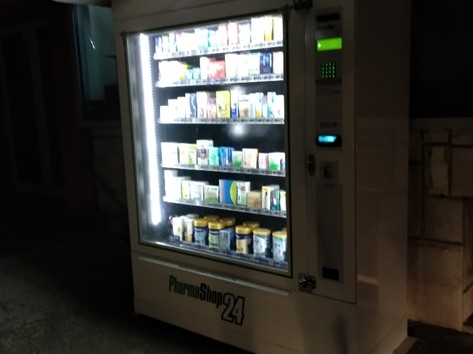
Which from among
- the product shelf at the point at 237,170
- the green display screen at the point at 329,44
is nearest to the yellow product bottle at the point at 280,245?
the product shelf at the point at 237,170

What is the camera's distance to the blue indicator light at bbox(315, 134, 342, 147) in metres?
2.03

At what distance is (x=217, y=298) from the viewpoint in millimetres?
2604

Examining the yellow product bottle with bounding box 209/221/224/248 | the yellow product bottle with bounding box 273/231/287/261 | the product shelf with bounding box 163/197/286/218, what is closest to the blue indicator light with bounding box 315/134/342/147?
the product shelf with bounding box 163/197/286/218

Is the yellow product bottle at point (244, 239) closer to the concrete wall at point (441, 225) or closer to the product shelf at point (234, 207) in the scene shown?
the product shelf at point (234, 207)

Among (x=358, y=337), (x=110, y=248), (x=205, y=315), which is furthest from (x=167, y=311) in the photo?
(x=110, y=248)

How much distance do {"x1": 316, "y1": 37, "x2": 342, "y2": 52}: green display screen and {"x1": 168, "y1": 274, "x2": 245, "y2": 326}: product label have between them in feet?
4.31

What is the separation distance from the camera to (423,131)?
263 centimetres

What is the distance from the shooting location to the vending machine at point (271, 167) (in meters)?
2.05

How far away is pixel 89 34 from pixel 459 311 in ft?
15.0

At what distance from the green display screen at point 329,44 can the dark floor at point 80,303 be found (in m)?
1.65

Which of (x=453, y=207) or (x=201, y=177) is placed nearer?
(x=453, y=207)

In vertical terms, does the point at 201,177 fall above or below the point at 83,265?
above

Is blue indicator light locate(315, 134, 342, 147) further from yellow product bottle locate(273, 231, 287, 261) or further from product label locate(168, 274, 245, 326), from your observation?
product label locate(168, 274, 245, 326)

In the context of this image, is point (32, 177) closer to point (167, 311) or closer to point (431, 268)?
point (167, 311)
